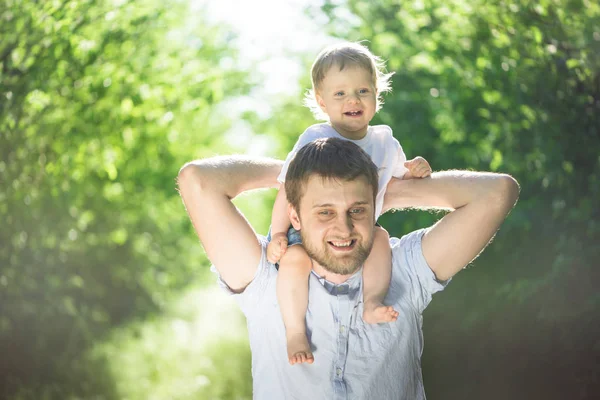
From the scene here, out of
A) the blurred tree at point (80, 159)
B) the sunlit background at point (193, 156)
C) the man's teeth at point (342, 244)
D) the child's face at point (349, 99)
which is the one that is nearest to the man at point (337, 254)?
the man's teeth at point (342, 244)

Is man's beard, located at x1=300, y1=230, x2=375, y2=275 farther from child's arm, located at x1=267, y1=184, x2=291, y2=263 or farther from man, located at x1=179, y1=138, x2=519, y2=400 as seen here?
child's arm, located at x1=267, y1=184, x2=291, y2=263

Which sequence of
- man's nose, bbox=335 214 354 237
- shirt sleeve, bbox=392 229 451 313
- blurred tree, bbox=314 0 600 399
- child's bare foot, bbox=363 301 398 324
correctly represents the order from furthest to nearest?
blurred tree, bbox=314 0 600 399
shirt sleeve, bbox=392 229 451 313
child's bare foot, bbox=363 301 398 324
man's nose, bbox=335 214 354 237

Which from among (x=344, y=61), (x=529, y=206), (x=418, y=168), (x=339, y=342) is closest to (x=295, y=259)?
(x=339, y=342)

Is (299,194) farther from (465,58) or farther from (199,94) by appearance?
(199,94)

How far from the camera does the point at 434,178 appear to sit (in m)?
2.89

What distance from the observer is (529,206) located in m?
8.01

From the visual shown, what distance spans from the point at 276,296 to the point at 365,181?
0.43m

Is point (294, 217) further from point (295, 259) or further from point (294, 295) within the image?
point (294, 295)

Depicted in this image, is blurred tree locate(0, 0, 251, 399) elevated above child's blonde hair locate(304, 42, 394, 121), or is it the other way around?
child's blonde hair locate(304, 42, 394, 121)

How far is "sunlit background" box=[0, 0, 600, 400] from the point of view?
23.4 feet

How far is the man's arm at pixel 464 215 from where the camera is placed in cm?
274

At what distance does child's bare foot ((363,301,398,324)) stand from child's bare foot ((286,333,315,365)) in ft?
0.65

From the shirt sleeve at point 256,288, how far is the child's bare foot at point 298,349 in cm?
14

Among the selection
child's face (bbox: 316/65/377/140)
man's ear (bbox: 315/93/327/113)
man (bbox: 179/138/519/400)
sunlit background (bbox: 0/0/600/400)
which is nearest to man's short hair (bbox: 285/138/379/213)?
man (bbox: 179/138/519/400)
